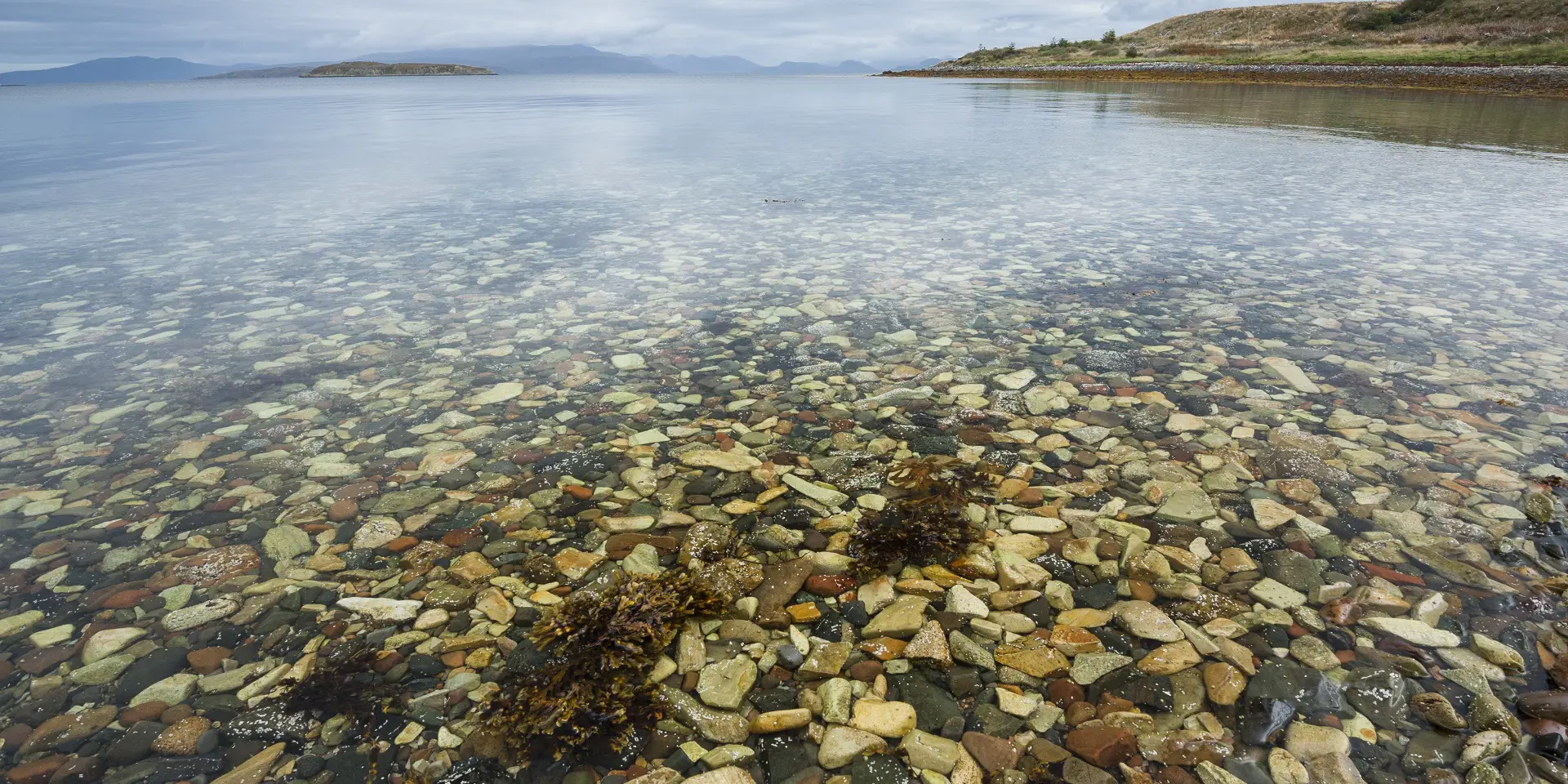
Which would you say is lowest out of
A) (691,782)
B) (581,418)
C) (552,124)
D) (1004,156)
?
(691,782)

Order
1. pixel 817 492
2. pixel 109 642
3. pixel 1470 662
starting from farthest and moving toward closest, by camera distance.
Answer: pixel 817 492, pixel 109 642, pixel 1470 662

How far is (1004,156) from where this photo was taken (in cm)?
2528

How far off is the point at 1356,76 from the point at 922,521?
7967 cm

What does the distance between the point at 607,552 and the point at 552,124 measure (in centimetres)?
4450

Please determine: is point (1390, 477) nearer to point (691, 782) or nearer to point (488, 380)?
point (691, 782)

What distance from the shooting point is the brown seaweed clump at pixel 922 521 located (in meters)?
4.95

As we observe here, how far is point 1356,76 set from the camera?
6169 centimetres

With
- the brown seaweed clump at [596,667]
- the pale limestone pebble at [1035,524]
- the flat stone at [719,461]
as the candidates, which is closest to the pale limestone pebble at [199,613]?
the brown seaweed clump at [596,667]

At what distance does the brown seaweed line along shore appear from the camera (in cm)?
4884

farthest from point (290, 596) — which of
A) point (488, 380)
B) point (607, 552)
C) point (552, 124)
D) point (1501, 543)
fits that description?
point (552, 124)

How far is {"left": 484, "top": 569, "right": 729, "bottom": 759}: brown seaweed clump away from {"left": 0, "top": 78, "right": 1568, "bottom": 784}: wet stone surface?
0.10 m

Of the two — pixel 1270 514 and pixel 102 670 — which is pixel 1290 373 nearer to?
pixel 1270 514

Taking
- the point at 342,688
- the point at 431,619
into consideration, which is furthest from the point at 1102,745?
the point at 342,688

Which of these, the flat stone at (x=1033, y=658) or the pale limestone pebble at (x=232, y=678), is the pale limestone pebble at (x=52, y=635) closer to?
the pale limestone pebble at (x=232, y=678)
